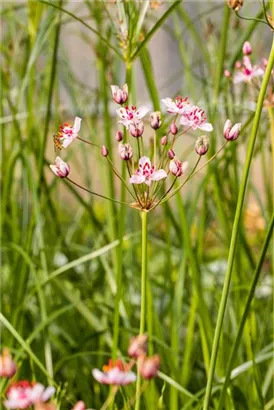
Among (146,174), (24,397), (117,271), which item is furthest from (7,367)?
(117,271)

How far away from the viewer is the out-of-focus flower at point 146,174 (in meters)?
0.59

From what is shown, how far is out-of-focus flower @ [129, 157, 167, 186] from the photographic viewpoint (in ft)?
1.94

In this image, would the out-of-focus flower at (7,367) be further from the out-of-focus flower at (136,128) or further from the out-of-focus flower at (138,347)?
the out-of-focus flower at (136,128)

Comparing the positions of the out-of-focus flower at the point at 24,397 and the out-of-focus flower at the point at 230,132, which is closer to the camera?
the out-of-focus flower at the point at 24,397

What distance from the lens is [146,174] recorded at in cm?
60

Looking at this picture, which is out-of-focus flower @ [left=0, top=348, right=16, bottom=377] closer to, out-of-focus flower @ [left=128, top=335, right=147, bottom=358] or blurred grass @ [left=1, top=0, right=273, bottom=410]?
out-of-focus flower @ [left=128, top=335, right=147, bottom=358]

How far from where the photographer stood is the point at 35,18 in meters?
1.24

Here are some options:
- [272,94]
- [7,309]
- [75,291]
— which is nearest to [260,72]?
[272,94]

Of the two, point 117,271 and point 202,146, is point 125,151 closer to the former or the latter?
point 202,146

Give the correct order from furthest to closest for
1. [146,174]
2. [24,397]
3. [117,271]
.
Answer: [117,271]
[146,174]
[24,397]

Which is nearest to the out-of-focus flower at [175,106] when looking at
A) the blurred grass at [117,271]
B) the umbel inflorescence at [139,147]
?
the umbel inflorescence at [139,147]

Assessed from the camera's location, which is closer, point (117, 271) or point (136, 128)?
point (136, 128)

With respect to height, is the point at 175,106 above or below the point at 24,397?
above

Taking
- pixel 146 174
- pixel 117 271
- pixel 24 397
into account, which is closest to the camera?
pixel 24 397
